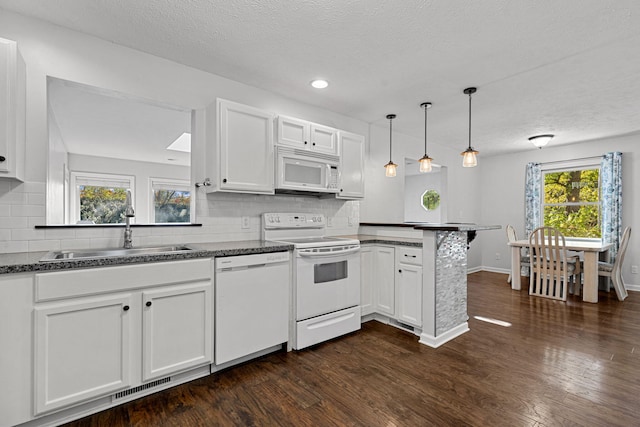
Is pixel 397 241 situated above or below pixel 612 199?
below

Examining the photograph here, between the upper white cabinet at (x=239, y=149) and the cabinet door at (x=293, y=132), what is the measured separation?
0.10 metres

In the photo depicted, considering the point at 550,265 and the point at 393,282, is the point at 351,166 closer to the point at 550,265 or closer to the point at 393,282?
the point at 393,282

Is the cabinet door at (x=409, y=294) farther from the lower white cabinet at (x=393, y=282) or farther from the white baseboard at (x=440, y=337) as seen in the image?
the white baseboard at (x=440, y=337)

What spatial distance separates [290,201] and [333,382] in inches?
73.1

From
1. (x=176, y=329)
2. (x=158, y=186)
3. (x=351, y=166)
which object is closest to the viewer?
(x=176, y=329)

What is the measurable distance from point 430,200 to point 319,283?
6.35m

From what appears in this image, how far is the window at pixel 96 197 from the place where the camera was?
5.90m

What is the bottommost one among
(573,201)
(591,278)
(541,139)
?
(591,278)

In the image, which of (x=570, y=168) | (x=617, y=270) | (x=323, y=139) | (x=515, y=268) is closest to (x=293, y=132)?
(x=323, y=139)

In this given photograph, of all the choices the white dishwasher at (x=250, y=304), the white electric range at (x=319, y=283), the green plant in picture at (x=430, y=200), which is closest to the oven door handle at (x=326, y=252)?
the white electric range at (x=319, y=283)

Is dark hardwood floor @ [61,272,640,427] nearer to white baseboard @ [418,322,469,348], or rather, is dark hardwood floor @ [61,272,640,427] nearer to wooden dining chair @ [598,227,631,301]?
white baseboard @ [418,322,469,348]

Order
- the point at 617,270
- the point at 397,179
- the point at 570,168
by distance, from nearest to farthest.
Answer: the point at 617,270 < the point at 397,179 < the point at 570,168

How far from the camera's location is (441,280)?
2.78 m

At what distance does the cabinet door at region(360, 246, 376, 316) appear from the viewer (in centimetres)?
325
